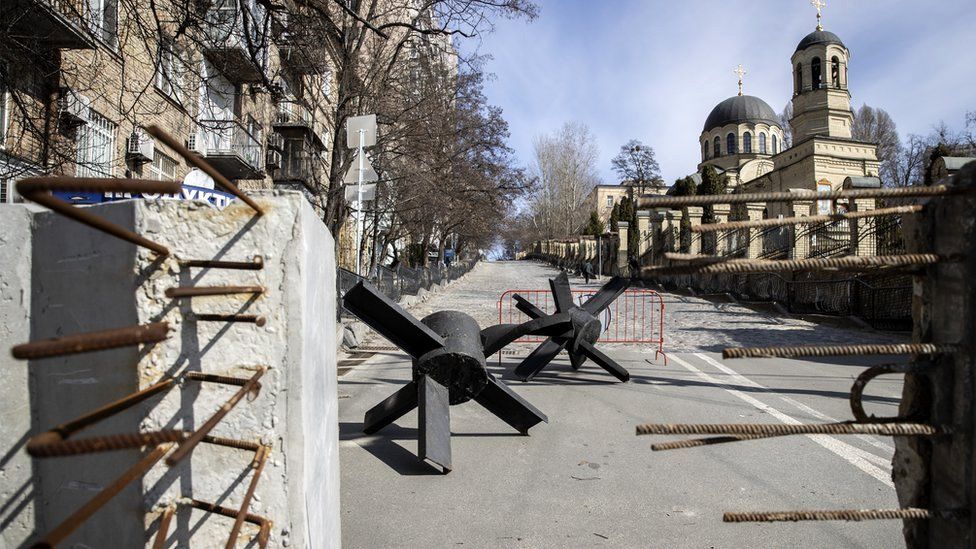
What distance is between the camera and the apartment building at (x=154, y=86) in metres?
6.23

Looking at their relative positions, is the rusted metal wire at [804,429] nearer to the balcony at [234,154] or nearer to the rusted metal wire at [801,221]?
the rusted metal wire at [801,221]

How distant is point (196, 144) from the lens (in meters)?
20.4

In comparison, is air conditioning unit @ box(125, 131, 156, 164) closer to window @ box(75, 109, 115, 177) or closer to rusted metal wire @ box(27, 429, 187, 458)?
window @ box(75, 109, 115, 177)

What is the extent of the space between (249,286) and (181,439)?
1.94 feet

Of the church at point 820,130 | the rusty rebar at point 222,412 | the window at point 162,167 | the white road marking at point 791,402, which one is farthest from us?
the church at point 820,130

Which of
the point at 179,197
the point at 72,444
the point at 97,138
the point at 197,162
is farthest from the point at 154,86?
the point at 97,138

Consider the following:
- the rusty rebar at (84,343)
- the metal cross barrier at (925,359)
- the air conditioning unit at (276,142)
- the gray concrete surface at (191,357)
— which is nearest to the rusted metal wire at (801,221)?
the metal cross barrier at (925,359)

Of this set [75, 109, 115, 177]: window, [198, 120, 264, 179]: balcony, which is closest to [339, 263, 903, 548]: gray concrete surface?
[75, 109, 115, 177]: window

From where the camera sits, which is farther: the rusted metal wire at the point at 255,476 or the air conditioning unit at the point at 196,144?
the air conditioning unit at the point at 196,144

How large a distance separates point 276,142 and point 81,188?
27357mm

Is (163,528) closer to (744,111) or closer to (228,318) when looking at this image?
(228,318)

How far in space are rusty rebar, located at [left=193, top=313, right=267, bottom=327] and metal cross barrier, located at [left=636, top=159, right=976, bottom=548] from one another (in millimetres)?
1239

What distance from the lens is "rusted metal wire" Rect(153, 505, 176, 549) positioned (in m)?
1.65

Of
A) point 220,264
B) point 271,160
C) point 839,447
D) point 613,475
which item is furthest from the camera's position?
point 271,160
